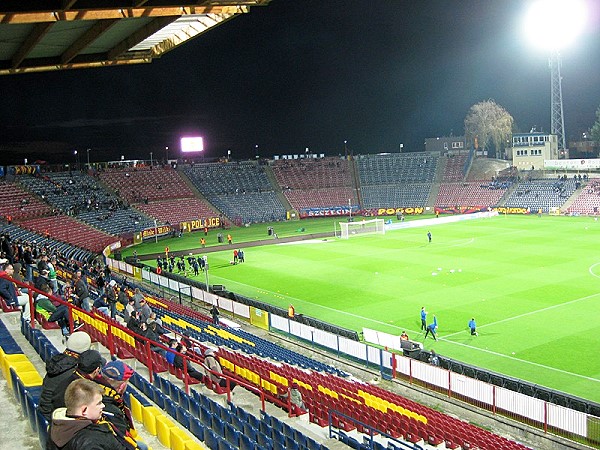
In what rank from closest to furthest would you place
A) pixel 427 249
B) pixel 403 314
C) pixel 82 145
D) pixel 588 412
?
pixel 588 412
pixel 403 314
pixel 427 249
pixel 82 145

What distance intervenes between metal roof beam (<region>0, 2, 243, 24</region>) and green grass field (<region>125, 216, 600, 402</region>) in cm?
1678

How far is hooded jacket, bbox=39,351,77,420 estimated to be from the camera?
6.48m

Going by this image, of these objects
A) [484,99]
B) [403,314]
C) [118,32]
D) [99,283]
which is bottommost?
[403,314]

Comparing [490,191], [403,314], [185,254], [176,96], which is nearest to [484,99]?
[490,191]

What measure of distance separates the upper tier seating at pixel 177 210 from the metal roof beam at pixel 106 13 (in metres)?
64.1

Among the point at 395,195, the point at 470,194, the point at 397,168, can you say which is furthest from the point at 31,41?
the point at 397,168

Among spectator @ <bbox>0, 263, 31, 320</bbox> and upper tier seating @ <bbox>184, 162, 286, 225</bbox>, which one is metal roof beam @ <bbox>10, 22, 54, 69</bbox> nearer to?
spectator @ <bbox>0, 263, 31, 320</bbox>

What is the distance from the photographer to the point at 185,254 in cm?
5719

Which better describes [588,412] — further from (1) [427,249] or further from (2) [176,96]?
(2) [176,96]

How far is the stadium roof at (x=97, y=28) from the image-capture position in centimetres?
1358

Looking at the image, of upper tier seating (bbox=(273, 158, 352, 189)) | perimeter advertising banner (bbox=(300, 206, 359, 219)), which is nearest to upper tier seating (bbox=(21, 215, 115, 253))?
perimeter advertising banner (bbox=(300, 206, 359, 219))

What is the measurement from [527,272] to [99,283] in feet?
90.5

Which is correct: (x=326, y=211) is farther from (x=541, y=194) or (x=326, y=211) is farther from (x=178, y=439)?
(x=178, y=439)

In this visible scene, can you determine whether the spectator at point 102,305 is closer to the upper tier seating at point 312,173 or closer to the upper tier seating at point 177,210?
the upper tier seating at point 177,210
